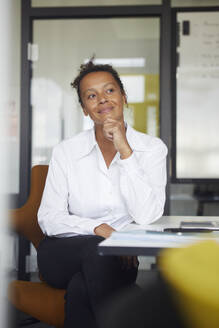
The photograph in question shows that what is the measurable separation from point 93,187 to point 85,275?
69 centimetres

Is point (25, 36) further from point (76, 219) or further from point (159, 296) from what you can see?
point (159, 296)

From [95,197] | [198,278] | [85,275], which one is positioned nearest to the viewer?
[198,278]

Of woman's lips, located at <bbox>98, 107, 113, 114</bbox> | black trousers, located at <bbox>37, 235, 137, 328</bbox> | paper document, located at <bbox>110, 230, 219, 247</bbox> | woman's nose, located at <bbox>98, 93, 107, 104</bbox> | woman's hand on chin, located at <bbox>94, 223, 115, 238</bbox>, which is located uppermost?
woman's nose, located at <bbox>98, 93, 107, 104</bbox>

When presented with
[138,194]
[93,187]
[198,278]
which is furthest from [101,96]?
[198,278]

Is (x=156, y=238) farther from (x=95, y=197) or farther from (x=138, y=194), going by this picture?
(x=95, y=197)

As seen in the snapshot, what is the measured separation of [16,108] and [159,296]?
273 centimetres

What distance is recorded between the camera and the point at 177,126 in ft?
11.9

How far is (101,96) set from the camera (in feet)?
7.99

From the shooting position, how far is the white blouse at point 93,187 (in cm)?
207

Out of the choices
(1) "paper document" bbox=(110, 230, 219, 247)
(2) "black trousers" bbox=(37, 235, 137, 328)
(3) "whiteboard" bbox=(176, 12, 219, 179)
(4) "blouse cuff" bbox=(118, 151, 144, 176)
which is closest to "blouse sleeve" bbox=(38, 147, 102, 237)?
(2) "black trousers" bbox=(37, 235, 137, 328)

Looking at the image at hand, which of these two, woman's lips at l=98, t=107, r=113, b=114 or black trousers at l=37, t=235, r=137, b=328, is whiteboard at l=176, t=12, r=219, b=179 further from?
black trousers at l=37, t=235, r=137, b=328

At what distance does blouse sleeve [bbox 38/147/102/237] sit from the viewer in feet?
6.71

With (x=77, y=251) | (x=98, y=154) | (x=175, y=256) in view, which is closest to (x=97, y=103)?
(x=98, y=154)

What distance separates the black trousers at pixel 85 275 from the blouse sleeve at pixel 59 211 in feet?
0.33
